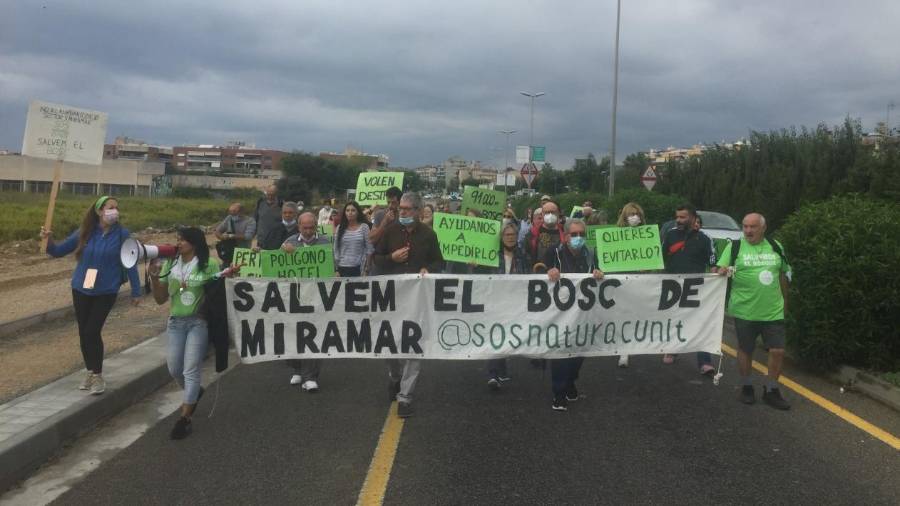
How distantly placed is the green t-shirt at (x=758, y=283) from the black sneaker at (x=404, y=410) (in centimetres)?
308

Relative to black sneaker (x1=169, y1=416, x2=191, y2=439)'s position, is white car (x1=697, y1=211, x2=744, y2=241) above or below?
above

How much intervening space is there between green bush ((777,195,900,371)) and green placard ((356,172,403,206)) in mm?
5707

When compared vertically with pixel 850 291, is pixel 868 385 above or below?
below

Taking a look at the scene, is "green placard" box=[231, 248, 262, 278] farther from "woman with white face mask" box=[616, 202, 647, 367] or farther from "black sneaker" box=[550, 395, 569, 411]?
"woman with white face mask" box=[616, 202, 647, 367]

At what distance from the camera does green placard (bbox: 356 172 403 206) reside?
35.6 feet

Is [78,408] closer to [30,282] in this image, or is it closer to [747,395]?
[747,395]

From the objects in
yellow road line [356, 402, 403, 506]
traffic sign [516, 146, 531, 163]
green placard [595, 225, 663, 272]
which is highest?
traffic sign [516, 146, 531, 163]

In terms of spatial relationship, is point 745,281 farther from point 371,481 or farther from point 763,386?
point 371,481

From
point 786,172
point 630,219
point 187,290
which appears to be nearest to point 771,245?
point 630,219

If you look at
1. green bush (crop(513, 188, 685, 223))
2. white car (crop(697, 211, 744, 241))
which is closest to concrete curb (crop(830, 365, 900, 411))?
white car (crop(697, 211, 744, 241))

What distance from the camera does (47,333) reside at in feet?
30.3

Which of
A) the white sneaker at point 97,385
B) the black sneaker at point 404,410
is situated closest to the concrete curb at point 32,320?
the white sneaker at point 97,385

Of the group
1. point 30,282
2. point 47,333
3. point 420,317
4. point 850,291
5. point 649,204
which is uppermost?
point 649,204

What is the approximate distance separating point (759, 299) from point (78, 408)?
18.9 ft
